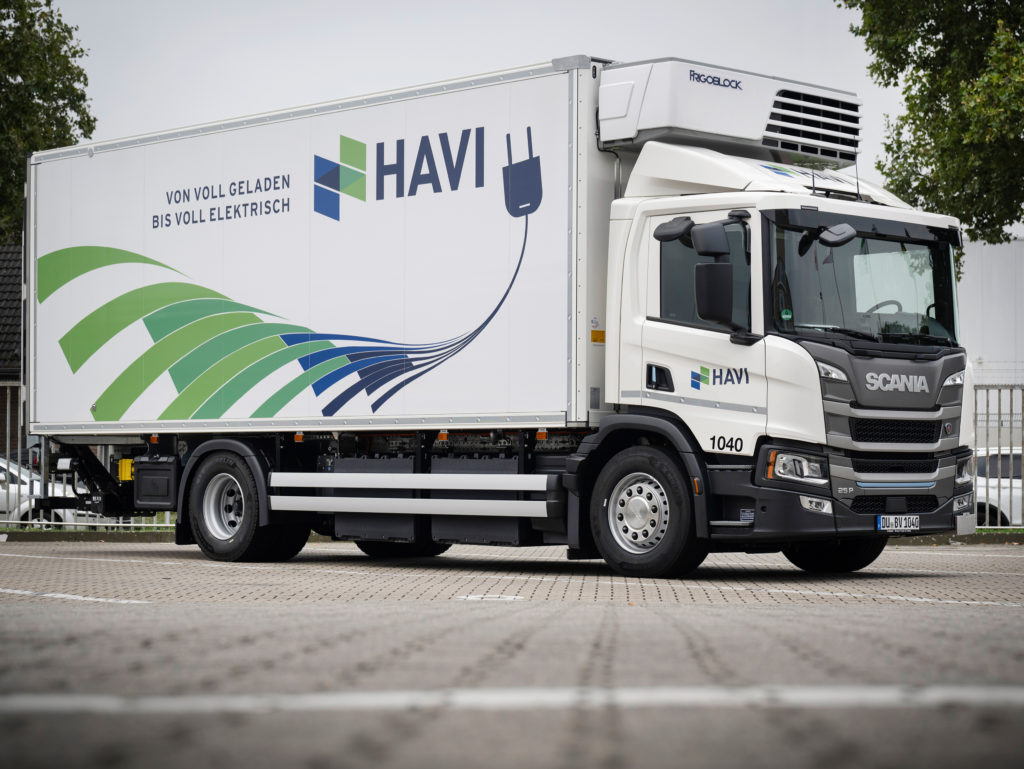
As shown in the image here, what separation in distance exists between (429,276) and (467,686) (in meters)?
8.65

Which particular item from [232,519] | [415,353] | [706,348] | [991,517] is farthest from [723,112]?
[991,517]

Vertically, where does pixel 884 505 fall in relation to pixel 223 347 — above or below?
below

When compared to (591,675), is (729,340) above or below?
above

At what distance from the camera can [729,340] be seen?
38.5ft

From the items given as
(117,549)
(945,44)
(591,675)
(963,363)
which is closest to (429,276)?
(963,363)

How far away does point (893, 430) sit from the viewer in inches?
472

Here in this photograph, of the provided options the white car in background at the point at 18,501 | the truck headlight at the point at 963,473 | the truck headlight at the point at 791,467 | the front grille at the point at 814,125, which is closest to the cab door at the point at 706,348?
the truck headlight at the point at 791,467

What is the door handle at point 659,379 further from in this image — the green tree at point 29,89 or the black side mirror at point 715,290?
the green tree at point 29,89

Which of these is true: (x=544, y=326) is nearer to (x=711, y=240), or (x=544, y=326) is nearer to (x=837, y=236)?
(x=711, y=240)

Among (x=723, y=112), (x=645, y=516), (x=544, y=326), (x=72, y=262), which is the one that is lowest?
(x=645, y=516)

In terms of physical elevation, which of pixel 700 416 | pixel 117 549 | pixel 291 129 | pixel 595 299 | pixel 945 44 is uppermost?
pixel 945 44

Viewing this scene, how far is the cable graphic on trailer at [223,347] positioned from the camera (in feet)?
44.1

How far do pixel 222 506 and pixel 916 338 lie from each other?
6983 mm

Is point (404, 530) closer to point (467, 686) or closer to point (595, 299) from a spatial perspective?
point (595, 299)
